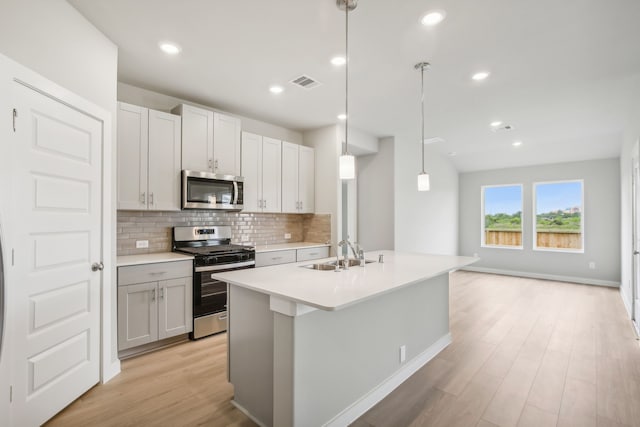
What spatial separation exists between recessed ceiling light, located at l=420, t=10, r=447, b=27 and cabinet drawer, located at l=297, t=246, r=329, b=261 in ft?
10.1

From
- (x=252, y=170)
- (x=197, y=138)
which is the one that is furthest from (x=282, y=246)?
(x=197, y=138)

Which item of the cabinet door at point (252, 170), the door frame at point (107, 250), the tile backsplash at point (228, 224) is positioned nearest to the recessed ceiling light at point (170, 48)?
the door frame at point (107, 250)

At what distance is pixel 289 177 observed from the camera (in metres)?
4.73

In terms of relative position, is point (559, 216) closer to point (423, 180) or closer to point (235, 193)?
point (423, 180)

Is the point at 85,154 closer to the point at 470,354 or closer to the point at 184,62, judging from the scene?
the point at 184,62

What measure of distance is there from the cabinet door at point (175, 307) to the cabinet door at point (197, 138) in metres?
1.30

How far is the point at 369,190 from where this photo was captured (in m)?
5.78

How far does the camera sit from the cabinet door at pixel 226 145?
3822 mm

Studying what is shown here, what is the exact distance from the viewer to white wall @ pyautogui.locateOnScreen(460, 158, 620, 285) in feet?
19.9

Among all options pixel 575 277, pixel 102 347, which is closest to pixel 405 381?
pixel 102 347

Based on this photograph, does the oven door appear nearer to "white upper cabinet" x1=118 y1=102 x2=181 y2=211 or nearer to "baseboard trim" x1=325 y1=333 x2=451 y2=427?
"white upper cabinet" x1=118 y1=102 x2=181 y2=211

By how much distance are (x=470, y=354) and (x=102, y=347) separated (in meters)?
3.20

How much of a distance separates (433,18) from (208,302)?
3.27m

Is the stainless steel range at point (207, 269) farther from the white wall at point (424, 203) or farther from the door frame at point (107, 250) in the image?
the white wall at point (424, 203)
